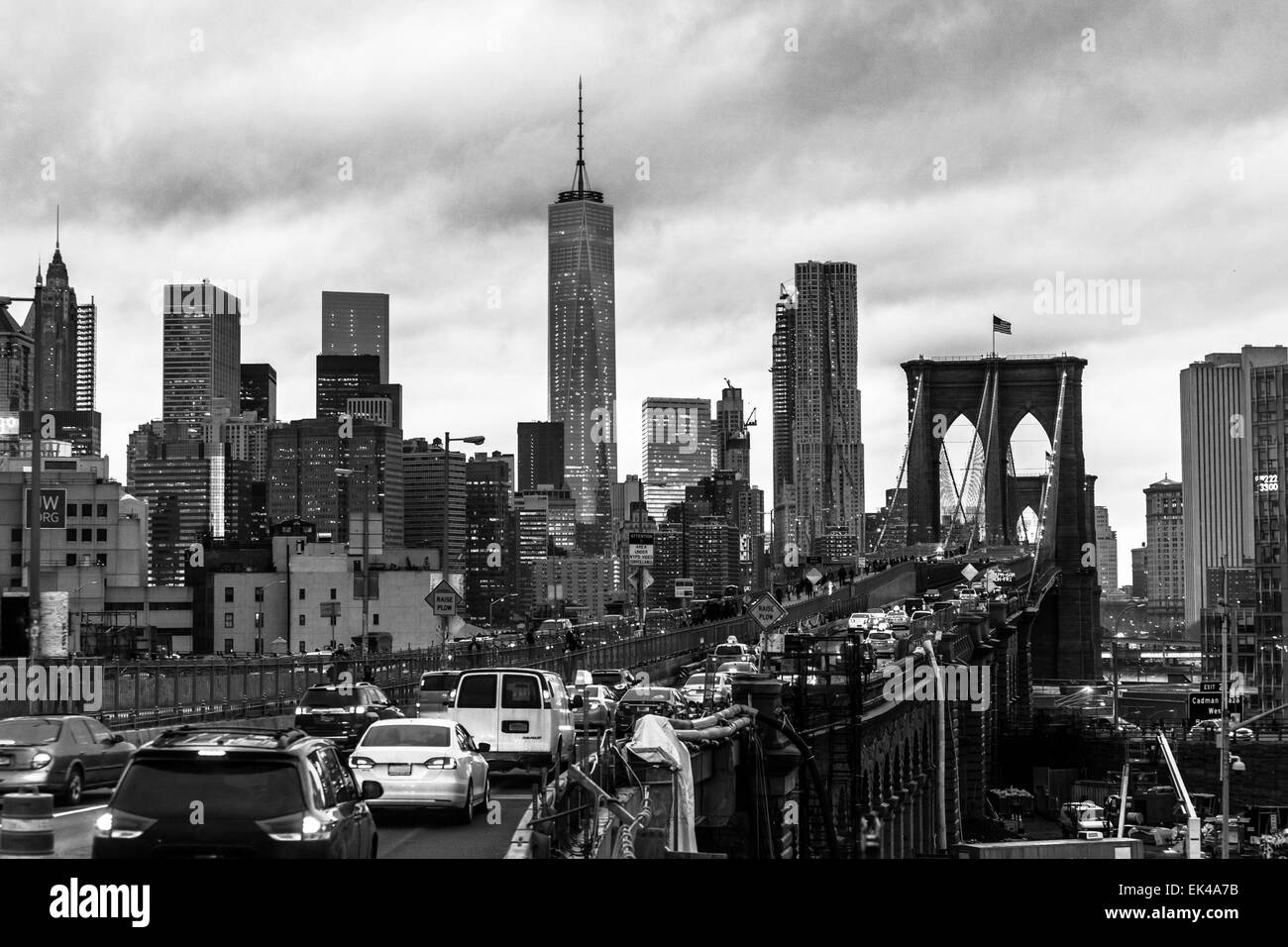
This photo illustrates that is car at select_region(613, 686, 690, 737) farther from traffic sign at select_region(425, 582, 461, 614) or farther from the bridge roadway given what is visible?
traffic sign at select_region(425, 582, 461, 614)

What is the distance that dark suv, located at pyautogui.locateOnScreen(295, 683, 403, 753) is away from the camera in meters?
29.4

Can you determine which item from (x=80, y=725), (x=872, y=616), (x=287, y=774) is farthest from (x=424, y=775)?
(x=872, y=616)

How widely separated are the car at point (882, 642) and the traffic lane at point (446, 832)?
31.2 meters

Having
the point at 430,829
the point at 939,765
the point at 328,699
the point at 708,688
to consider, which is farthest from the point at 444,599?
the point at 939,765

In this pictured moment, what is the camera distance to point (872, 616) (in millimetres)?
75312

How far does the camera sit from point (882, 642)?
57.4m

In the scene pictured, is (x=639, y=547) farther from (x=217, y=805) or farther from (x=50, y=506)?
(x=50, y=506)

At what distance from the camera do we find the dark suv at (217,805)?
381 inches

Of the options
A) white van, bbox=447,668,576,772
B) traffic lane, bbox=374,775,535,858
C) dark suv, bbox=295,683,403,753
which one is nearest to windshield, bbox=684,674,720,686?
dark suv, bbox=295,683,403,753

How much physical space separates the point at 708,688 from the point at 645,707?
20.6 feet

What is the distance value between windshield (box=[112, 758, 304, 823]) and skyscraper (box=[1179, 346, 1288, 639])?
25.5 metres

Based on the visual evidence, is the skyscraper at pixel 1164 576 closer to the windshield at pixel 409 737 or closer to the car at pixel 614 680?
the car at pixel 614 680
